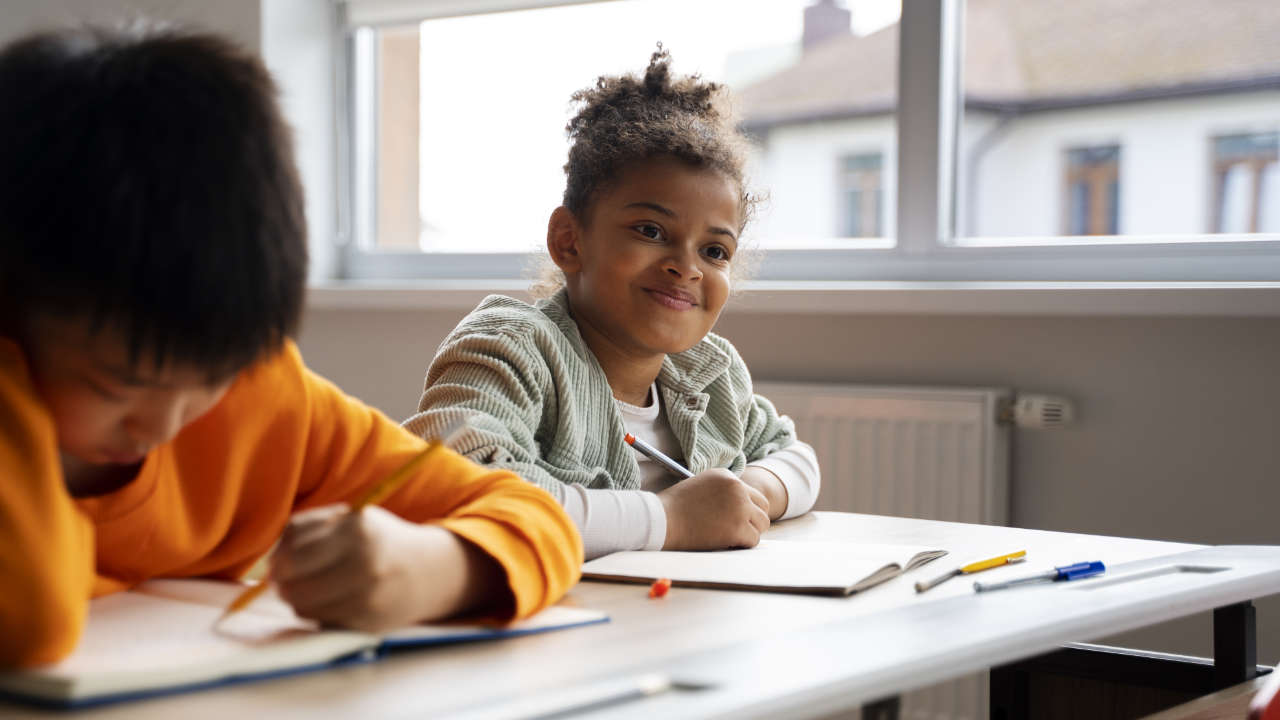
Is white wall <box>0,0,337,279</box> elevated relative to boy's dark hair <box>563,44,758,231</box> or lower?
elevated

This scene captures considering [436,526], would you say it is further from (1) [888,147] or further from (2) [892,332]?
(1) [888,147]

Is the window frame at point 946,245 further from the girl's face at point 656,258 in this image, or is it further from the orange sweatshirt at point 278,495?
the orange sweatshirt at point 278,495

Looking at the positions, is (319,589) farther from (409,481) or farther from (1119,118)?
(1119,118)

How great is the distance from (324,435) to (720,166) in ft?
2.12

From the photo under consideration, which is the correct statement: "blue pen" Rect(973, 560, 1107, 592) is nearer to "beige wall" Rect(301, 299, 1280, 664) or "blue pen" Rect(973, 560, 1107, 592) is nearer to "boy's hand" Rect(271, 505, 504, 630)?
"boy's hand" Rect(271, 505, 504, 630)

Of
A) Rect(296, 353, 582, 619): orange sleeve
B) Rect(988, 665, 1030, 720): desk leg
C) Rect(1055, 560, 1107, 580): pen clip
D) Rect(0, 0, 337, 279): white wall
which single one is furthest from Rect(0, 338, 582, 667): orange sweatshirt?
Rect(0, 0, 337, 279): white wall

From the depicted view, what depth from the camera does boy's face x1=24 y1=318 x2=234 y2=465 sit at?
0.61 m

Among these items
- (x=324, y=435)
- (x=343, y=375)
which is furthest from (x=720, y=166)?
(x=343, y=375)

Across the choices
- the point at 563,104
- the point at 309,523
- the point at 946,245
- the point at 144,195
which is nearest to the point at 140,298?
the point at 144,195

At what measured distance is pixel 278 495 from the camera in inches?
34.2

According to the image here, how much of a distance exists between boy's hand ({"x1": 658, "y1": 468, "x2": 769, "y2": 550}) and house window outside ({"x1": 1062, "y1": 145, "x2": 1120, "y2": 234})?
128cm

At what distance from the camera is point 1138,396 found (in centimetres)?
197

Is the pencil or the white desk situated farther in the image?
the pencil

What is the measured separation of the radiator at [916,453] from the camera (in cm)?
203
